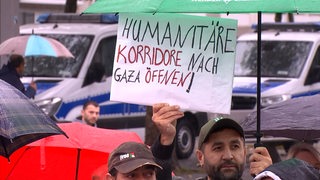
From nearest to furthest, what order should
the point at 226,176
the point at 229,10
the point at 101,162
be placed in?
the point at 226,176
the point at 229,10
the point at 101,162

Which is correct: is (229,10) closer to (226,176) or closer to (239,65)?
(226,176)

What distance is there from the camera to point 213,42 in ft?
18.4

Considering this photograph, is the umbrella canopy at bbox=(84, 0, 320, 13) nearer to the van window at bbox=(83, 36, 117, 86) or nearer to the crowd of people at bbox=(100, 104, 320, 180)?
the crowd of people at bbox=(100, 104, 320, 180)

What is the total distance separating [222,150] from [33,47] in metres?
9.38

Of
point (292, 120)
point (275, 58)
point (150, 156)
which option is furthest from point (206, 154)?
point (275, 58)

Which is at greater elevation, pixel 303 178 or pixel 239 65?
pixel 303 178

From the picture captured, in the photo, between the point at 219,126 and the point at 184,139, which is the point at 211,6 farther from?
the point at 184,139

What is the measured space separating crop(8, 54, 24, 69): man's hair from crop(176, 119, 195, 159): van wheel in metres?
4.17

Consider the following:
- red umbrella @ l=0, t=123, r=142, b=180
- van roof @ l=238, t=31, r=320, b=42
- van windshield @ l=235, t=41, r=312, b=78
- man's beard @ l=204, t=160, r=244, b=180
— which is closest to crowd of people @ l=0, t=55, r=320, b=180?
man's beard @ l=204, t=160, r=244, b=180

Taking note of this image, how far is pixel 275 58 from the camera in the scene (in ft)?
55.4

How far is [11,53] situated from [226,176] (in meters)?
8.74

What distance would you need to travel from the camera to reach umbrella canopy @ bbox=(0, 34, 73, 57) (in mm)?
13320

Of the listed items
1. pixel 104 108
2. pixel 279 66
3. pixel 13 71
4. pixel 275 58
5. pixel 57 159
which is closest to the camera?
pixel 57 159

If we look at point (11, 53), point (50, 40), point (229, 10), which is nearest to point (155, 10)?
point (229, 10)
